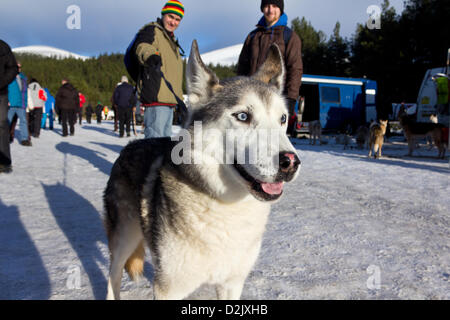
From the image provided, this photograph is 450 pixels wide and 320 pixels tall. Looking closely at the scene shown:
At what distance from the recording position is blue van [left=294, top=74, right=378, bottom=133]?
15.9 meters

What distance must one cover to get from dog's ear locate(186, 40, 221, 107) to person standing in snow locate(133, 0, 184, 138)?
1673 mm

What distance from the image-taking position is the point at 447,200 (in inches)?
167

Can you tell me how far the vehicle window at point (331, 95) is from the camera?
52.5ft

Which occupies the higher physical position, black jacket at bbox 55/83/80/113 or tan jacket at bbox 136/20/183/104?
black jacket at bbox 55/83/80/113

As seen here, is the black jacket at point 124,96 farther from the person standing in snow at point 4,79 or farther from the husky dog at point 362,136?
the husky dog at point 362,136

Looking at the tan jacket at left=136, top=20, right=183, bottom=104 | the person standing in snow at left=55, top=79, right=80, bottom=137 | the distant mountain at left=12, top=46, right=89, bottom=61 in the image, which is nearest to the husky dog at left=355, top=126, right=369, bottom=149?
the tan jacket at left=136, top=20, right=183, bottom=104

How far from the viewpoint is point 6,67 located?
5.07 m

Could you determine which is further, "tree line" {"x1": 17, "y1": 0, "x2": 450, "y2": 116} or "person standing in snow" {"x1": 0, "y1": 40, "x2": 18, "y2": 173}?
"tree line" {"x1": 17, "y1": 0, "x2": 450, "y2": 116}

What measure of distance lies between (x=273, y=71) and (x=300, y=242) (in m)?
1.64

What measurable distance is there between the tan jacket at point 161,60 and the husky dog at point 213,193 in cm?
162

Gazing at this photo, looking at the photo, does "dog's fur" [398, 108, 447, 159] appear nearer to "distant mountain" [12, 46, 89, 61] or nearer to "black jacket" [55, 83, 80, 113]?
"black jacket" [55, 83, 80, 113]

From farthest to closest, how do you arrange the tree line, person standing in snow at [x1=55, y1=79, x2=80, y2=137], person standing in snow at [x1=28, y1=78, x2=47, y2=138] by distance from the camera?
the tree line, person standing in snow at [x1=55, y1=79, x2=80, y2=137], person standing in snow at [x1=28, y1=78, x2=47, y2=138]

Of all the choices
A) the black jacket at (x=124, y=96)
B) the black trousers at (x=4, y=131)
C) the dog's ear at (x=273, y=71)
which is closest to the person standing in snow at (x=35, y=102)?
the black jacket at (x=124, y=96)
